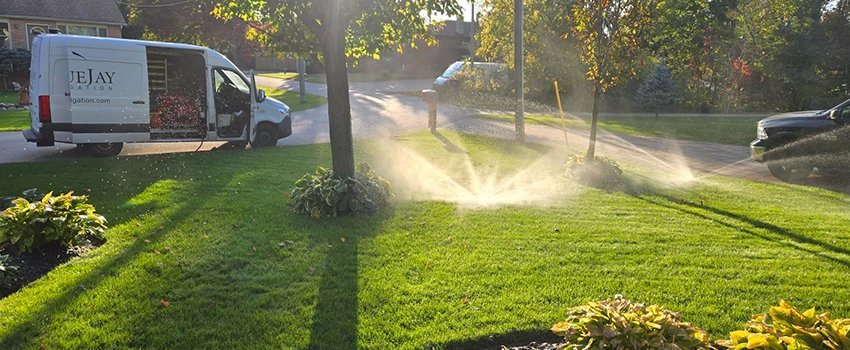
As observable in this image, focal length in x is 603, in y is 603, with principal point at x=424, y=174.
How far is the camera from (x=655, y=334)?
→ 3135 millimetres

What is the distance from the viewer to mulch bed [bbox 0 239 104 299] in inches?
198

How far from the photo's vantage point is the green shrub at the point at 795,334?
2789mm

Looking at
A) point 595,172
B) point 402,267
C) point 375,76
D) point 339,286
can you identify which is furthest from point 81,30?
point 339,286

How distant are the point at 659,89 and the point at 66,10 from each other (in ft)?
93.0

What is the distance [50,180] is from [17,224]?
3.70 m

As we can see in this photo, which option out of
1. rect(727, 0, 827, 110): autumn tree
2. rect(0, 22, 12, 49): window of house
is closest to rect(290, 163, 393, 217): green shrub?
rect(727, 0, 827, 110): autumn tree

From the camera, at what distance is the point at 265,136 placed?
13.4 m

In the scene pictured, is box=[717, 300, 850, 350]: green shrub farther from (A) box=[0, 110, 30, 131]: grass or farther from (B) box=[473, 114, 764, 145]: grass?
(A) box=[0, 110, 30, 131]: grass

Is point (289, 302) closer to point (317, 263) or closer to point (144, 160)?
point (317, 263)

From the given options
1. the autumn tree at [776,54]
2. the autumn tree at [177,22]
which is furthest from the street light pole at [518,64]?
the autumn tree at [177,22]

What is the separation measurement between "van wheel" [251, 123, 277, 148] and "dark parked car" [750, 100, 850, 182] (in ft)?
32.3

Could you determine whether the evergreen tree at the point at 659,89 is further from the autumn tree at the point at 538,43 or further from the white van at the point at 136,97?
the white van at the point at 136,97

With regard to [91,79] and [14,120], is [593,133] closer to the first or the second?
[91,79]

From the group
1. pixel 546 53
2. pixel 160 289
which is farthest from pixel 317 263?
pixel 546 53
